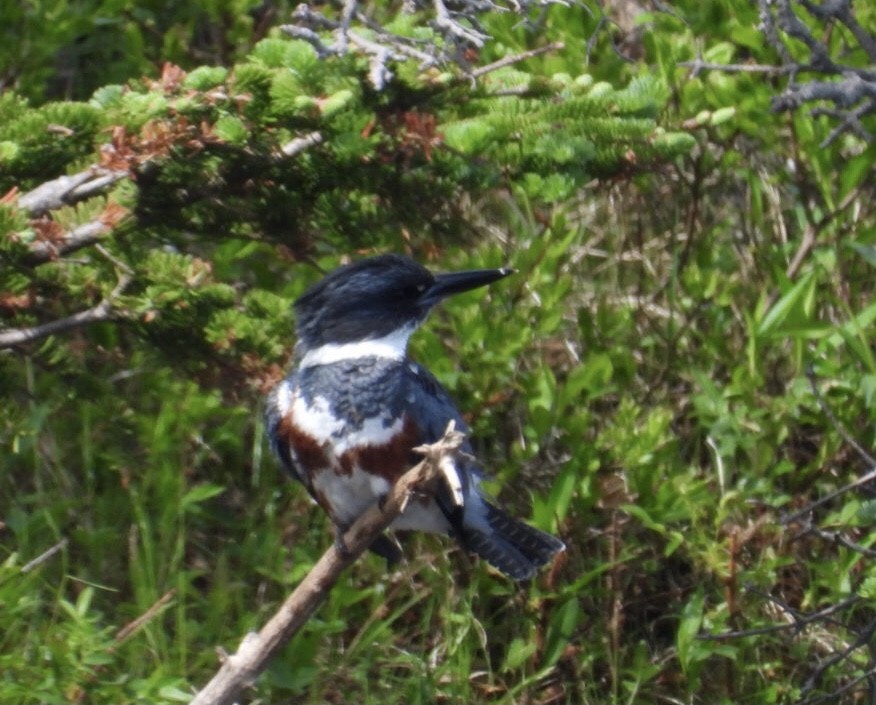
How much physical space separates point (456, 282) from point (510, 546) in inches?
22.0

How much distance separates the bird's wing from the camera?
2996 mm

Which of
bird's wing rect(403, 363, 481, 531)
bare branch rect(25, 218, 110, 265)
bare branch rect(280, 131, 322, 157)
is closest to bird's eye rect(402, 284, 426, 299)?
bird's wing rect(403, 363, 481, 531)

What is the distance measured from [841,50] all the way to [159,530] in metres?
2.08

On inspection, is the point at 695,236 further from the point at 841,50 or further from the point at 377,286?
the point at 377,286

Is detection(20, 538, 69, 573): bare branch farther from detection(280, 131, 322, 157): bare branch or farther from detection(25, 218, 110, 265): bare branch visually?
detection(280, 131, 322, 157): bare branch

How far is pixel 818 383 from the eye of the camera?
148 inches

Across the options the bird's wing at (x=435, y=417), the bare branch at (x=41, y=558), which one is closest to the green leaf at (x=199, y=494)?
the bare branch at (x=41, y=558)

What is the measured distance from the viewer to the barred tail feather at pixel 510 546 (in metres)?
3.16

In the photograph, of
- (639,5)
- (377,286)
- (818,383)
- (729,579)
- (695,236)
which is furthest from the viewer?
(639,5)

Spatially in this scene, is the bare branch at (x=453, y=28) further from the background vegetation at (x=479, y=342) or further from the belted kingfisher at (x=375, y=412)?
the belted kingfisher at (x=375, y=412)

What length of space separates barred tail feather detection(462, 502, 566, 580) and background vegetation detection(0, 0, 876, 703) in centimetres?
36

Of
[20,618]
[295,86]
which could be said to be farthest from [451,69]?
[20,618]

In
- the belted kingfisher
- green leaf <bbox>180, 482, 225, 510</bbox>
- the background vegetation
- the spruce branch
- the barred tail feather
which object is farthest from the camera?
green leaf <bbox>180, 482, 225, 510</bbox>

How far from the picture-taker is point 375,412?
2.96 m
